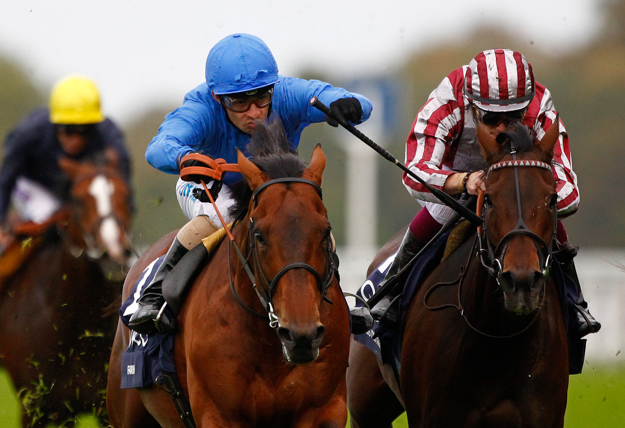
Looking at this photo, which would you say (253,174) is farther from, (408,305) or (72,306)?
(72,306)

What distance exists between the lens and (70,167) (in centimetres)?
673

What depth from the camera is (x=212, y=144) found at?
190 inches

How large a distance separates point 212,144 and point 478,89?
1.32 meters

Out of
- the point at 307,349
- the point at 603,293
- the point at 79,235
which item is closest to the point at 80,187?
the point at 79,235

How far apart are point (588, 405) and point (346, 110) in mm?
5295

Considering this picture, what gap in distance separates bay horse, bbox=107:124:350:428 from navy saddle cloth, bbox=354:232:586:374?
956 millimetres

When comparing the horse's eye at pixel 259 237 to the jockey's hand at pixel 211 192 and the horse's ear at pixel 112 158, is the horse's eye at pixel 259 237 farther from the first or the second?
the horse's ear at pixel 112 158

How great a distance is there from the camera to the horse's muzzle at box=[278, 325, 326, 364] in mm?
3527

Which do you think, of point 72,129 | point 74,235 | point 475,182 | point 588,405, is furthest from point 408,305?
point 588,405

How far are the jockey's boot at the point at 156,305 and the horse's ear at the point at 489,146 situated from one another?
1523 mm

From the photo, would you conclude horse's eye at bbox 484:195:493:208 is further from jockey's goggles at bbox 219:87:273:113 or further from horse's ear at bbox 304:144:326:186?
jockey's goggles at bbox 219:87:273:113

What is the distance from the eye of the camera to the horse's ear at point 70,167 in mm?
6695

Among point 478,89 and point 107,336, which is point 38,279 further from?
point 478,89

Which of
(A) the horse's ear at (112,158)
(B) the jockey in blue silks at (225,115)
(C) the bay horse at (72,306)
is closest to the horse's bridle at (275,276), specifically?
(B) the jockey in blue silks at (225,115)
